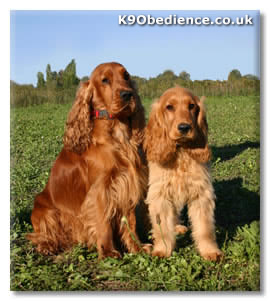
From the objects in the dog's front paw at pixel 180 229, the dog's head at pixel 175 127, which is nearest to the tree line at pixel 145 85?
the dog's head at pixel 175 127

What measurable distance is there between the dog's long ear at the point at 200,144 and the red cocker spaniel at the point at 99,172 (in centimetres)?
59

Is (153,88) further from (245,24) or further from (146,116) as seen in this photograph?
(245,24)

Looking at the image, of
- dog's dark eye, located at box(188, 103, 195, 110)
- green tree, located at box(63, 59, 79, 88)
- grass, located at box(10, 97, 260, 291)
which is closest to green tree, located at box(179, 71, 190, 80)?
grass, located at box(10, 97, 260, 291)

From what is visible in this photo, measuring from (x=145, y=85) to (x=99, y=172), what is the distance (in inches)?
53.1

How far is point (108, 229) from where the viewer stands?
3908 mm

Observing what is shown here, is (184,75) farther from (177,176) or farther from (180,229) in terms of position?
(180,229)

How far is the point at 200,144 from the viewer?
3.69m

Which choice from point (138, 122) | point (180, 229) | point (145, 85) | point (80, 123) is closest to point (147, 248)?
point (180, 229)

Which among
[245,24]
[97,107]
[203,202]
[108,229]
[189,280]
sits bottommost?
[189,280]

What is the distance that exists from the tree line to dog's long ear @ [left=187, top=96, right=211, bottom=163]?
0.34 metres

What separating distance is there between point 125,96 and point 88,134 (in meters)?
0.51

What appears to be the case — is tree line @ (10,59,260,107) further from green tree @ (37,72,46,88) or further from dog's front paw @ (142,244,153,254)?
dog's front paw @ (142,244,153,254)

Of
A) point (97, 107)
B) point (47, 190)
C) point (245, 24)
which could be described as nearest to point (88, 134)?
point (97, 107)

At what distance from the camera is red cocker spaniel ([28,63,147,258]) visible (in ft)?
12.5
